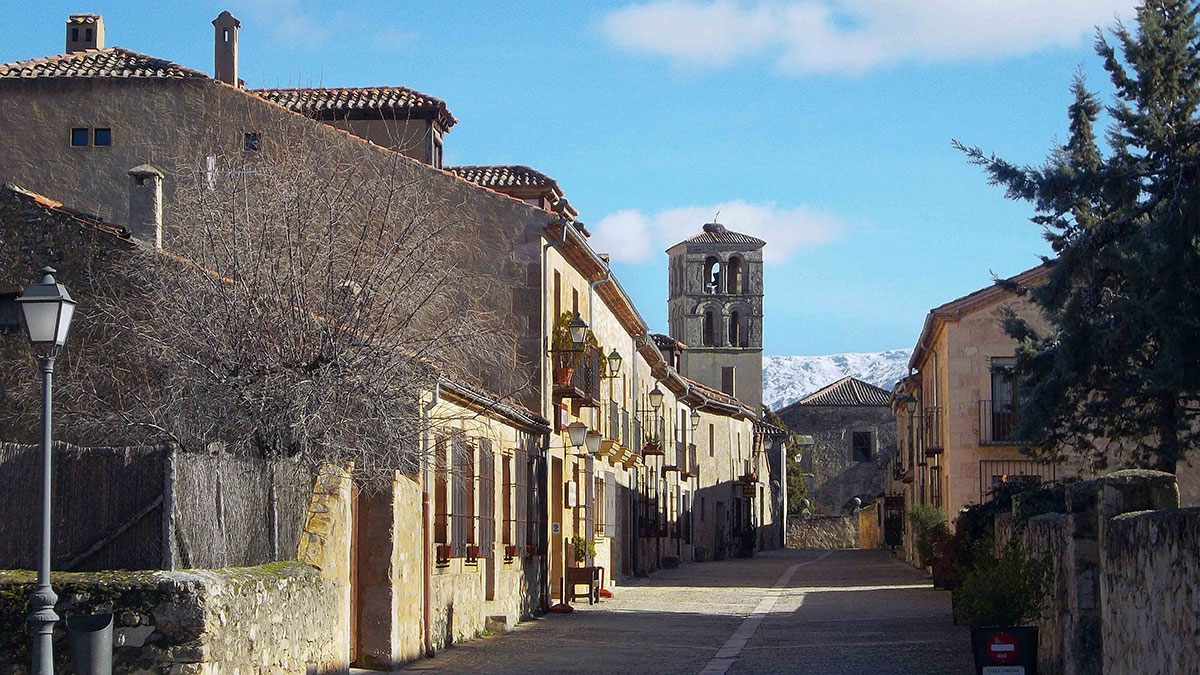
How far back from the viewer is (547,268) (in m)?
22.8

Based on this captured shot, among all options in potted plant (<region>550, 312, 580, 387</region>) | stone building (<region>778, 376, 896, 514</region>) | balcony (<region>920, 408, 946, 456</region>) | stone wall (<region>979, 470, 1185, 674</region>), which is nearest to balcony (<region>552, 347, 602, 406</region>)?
potted plant (<region>550, 312, 580, 387</region>)

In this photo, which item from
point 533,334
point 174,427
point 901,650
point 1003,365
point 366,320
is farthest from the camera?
point 1003,365

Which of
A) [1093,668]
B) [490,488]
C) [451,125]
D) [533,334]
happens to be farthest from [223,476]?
[451,125]

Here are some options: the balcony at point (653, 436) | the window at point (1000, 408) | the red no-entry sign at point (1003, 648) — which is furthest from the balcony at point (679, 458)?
the red no-entry sign at point (1003, 648)

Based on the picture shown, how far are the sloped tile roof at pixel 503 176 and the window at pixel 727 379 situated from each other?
161 feet

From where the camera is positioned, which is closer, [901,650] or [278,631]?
[278,631]

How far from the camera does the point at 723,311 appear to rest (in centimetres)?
7612

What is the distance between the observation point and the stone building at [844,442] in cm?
8062

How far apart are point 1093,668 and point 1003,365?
75.4 ft

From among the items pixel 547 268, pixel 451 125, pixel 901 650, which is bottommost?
pixel 901 650

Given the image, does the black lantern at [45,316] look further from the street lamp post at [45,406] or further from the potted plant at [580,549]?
the potted plant at [580,549]

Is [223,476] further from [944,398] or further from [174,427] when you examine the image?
[944,398]

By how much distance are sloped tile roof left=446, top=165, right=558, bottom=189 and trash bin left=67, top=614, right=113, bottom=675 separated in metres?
16.7

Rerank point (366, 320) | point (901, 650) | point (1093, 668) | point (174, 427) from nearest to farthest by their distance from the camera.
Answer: point (1093, 668) < point (174, 427) < point (366, 320) < point (901, 650)
